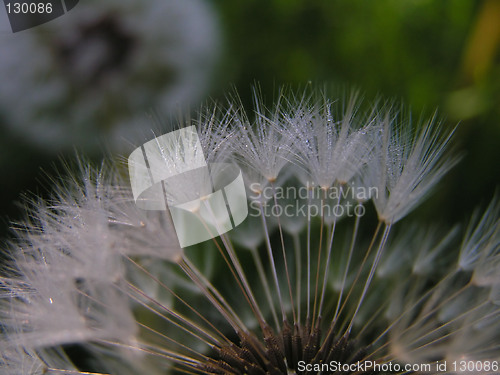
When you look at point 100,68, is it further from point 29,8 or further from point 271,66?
point 271,66

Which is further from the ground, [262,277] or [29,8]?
[29,8]

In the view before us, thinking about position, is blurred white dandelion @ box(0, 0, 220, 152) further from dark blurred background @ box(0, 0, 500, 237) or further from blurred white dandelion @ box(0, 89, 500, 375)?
blurred white dandelion @ box(0, 89, 500, 375)

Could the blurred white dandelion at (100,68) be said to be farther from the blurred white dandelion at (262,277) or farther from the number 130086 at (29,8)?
the blurred white dandelion at (262,277)

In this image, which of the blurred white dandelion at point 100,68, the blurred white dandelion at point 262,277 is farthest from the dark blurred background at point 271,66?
the blurred white dandelion at point 262,277

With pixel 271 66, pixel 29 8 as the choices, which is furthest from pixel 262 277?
pixel 29 8

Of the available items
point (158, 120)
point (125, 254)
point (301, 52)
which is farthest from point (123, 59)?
point (125, 254)

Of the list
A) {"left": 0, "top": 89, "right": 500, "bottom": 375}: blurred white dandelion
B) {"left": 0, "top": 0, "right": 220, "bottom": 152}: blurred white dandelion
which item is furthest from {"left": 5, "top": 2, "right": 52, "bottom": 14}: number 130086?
{"left": 0, "top": 89, "right": 500, "bottom": 375}: blurred white dandelion

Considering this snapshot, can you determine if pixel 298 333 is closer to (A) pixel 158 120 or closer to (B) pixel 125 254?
(B) pixel 125 254

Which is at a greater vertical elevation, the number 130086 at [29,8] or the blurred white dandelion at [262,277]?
the number 130086 at [29,8]
